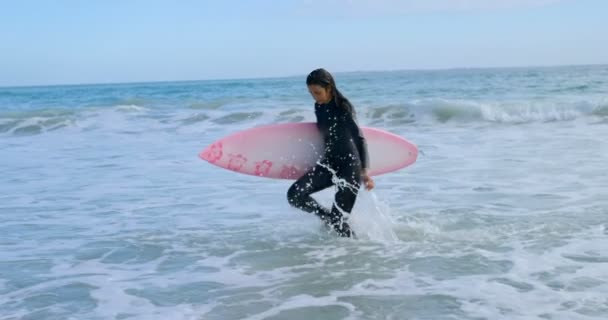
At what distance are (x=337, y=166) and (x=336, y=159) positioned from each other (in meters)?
0.05

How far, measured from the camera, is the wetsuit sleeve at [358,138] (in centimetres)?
527

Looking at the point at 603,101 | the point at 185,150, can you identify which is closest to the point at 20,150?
the point at 185,150

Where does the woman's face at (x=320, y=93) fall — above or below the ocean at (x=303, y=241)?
above

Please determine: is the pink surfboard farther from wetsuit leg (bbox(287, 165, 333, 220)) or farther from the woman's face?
the woman's face

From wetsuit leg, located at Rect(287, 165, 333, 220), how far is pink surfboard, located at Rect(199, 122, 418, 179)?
359 mm

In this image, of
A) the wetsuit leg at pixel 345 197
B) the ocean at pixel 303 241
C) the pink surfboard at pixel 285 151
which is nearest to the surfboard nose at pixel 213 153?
the pink surfboard at pixel 285 151

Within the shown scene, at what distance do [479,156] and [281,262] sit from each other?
5744 millimetres

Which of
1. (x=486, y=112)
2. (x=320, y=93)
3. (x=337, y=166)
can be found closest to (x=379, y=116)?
(x=486, y=112)

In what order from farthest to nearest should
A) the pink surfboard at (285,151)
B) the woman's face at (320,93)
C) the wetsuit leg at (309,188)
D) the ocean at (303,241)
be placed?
the pink surfboard at (285,151)
the wetsuit leg at (309,188)
the woman's face at (320,93)
the ocean at (303,241)

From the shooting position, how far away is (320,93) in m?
5.12

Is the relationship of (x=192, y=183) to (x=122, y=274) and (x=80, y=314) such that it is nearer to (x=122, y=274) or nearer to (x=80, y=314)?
(x=122, y=274)

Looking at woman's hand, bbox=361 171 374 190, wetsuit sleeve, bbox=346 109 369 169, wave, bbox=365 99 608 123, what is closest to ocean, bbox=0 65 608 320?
woman's hand, bbox=361 171 374 190

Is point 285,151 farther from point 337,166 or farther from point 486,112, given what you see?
point 486,112

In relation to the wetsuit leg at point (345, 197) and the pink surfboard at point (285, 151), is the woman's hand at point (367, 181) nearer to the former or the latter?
the wetsuit leg at point (345, 197)
